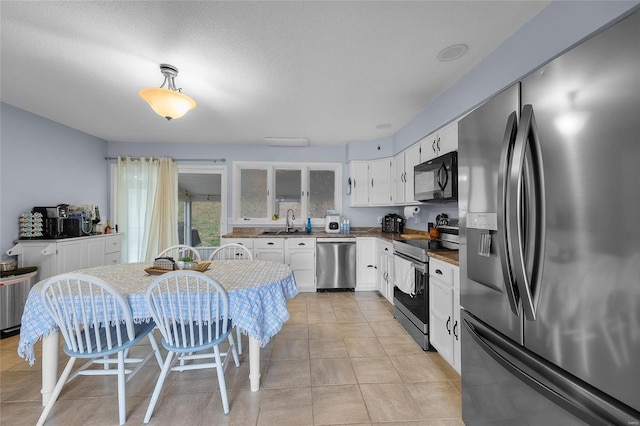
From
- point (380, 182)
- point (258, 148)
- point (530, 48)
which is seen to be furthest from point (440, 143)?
point (258, 148)

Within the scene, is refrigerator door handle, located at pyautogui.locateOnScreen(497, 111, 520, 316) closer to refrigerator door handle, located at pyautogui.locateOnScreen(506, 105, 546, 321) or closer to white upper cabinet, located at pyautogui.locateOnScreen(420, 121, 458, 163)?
refrigerator door handle, located at pyautogui.locateOnScreen(506, 105, 546, 321)

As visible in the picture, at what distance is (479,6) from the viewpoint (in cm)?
147

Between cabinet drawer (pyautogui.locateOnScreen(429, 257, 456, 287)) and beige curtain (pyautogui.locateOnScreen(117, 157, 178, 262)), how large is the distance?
388cm

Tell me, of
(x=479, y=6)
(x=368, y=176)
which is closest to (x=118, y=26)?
(x=479, y=6)

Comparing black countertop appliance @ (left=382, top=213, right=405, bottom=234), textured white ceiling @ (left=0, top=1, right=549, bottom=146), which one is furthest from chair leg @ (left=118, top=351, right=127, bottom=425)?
black countertop appliance @ (left=382, top=213, right=405, bottom=234)

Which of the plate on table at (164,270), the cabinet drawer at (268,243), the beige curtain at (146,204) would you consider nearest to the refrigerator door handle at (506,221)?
the plate on table at (164,270)

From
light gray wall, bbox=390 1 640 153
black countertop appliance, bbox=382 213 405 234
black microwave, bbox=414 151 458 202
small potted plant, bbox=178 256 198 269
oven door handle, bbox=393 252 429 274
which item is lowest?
oven door handle, bbox=393 252 429 274

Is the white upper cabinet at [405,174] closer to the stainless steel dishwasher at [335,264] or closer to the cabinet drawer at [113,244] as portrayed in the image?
the stainless steel dishwasher at [335,264]

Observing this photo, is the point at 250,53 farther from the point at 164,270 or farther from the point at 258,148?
the point at 258,148

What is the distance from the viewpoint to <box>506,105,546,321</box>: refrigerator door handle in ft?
2.92

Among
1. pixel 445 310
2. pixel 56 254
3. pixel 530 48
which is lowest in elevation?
pixel 445 310

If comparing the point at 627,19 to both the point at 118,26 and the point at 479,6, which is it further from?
the point at 118,26

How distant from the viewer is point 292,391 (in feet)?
5.75

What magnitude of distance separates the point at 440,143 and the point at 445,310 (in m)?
1.57
